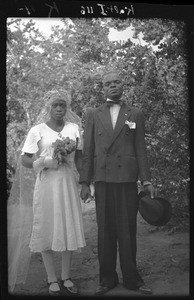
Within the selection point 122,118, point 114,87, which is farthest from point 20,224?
point 114,87

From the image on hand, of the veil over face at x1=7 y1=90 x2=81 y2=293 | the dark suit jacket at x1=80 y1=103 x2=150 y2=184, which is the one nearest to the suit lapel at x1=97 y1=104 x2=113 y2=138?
the dark suit jacket at x1=80 y1=103 x2=150 y2=184

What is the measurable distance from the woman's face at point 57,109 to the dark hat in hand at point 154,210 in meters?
1.16

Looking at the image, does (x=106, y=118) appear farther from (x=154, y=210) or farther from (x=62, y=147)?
(x=154, y=210)

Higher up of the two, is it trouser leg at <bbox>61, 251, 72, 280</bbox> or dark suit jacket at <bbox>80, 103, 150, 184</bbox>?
dark suit jacket at <bbox>80, 103, 150, 184</bbox>

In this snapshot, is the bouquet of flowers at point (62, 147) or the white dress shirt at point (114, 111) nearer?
the bouquet of flowers at point (62, 147)

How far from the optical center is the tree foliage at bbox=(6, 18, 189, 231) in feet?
13.4

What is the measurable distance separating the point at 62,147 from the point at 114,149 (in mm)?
531

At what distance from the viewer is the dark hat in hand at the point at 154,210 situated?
4.00 meters

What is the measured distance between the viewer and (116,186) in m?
4.01

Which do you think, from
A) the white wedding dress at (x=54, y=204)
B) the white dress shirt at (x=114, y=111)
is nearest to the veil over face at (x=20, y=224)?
the white wedding dress at (x=54, y=204)

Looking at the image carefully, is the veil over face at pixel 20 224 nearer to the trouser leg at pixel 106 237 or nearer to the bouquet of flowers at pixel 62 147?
the bouquet of flowers at pixel 62 147

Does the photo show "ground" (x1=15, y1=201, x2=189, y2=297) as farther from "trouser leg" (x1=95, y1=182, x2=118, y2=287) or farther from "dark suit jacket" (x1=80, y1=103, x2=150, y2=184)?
"dark suit jacket" (x1=80, y1=103, x2=150, y2=184)
